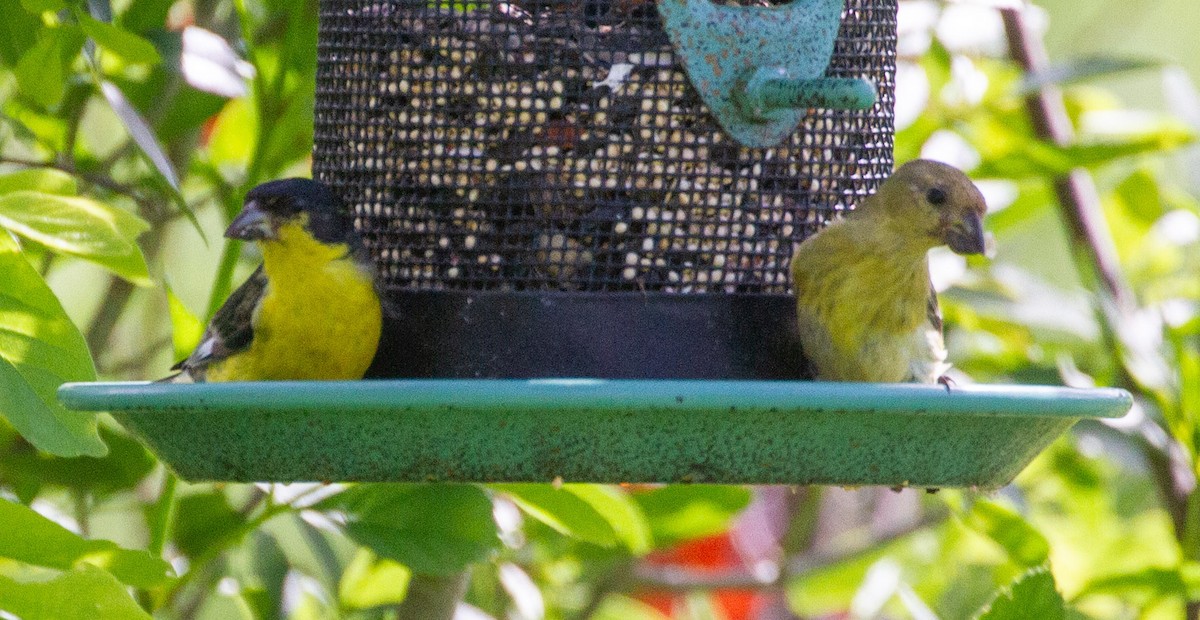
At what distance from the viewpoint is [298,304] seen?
298 cm

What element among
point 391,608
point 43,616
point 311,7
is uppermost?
point 311,7

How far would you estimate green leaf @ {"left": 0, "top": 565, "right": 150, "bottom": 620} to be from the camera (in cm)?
196

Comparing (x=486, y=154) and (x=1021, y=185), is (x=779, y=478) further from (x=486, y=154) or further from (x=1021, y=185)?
(x=1021, y=185)

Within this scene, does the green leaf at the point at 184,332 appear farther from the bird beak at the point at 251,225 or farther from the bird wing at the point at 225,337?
the bird beak at the point at 251,225

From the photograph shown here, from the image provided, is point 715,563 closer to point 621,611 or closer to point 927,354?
point 621,611

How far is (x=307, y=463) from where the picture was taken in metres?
2.29

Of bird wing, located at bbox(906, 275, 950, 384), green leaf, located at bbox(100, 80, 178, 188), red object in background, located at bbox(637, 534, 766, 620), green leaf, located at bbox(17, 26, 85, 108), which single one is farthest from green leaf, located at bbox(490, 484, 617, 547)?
red object in background, located at bbox(637, 534, 766, 620)

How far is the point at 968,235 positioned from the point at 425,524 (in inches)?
45.6

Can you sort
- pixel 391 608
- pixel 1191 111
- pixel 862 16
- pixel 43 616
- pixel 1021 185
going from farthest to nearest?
pixel 1021 185
pixel 1191 111
pixel 391 608
pixel 862 16
pixel 43 616

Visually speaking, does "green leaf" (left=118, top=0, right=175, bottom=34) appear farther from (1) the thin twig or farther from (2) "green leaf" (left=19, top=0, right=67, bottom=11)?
(1) the thin twig

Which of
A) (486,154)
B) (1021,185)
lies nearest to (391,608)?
(486,154)

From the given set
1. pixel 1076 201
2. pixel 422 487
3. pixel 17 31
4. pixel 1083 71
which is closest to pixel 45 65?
pixel 17 31

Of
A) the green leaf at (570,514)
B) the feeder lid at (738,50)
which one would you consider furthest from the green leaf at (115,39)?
the green leaf at (570,514)

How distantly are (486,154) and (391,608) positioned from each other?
134cm
